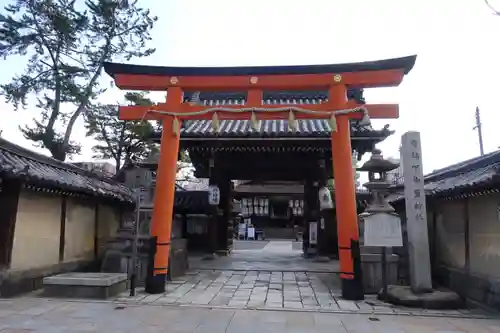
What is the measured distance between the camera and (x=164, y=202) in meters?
8.14

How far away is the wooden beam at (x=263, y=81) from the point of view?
831 cm

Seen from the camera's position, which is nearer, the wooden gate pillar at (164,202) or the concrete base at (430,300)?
the concrete base at (430,300)

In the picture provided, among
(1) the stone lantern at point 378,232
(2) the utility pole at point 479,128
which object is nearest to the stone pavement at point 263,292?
(1) the stone lantern at point 378,232

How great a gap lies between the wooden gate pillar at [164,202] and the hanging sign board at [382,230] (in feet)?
13.8

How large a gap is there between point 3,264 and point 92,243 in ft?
12.6

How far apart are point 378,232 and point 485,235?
2051 mm

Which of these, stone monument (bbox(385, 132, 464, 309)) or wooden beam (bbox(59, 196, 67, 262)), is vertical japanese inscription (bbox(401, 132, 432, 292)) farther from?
wooden beam (bbox(59, 196, 67, 262))

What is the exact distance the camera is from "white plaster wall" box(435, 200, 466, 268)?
28.5 ft

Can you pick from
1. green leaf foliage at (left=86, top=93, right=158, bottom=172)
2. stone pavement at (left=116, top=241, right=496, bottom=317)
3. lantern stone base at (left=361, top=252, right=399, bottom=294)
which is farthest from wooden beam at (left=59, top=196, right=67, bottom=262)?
green leaf foliage at (left=86, top=93, right=158, bottom=172)

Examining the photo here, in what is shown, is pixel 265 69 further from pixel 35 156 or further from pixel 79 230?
pixel 79 230

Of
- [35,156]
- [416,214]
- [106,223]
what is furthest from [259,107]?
[106,223]

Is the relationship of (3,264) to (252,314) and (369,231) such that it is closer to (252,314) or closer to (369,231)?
(252,314)

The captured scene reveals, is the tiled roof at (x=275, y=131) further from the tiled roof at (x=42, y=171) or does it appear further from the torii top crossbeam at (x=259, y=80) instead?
the tiled roof at (x=42, y=171)

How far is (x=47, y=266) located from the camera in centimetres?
877
